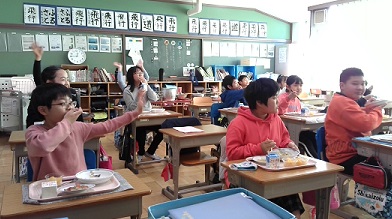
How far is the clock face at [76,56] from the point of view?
7.19m

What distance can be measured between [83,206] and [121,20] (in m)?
6.76

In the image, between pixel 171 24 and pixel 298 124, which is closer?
pixel 298 124

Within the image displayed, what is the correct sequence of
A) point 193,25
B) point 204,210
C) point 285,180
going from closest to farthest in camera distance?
point 204,210 < point 285,180 < point 193,25

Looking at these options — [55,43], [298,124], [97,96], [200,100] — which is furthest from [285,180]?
[55,43]

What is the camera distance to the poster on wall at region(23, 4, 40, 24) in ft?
22.2

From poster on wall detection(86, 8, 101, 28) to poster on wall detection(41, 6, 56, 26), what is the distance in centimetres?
69

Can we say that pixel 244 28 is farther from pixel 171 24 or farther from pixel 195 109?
pixel 195 109

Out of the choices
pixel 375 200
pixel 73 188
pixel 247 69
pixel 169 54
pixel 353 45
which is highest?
pixel 353 45

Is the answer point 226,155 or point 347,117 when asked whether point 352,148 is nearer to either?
point 347,117

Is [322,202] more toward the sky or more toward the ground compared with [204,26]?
more toward the ground

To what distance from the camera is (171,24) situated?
8.16 metres

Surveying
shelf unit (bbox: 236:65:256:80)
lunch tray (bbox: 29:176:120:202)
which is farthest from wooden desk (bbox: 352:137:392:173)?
shelf unit (bbox: 236:65:256:80)

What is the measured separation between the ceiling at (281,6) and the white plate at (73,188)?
24.0ft

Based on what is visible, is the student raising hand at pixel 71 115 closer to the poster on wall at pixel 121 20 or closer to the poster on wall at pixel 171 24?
the poster on wall at pixel 121 20
